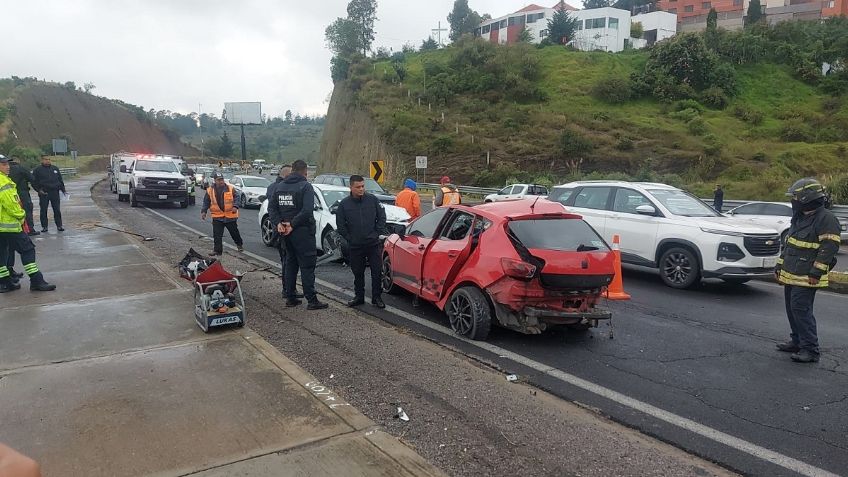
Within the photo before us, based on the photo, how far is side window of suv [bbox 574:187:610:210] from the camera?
10.8 m

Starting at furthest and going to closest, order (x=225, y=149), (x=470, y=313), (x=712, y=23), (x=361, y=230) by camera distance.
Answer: (x=225, y=149) → (x=712, y=23) → (x=361, y=230) → (x=470, y=313)

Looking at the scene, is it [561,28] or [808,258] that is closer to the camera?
[808,258]

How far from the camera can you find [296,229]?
7.28 m

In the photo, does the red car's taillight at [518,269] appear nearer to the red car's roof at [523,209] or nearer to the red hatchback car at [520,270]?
the red hatchback car at [520,270]

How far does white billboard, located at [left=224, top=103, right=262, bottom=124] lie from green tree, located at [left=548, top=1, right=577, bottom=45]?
4082cm

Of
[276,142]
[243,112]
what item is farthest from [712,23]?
[276,142]

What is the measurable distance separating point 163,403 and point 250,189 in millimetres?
20326

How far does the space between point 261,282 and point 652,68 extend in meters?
53.6

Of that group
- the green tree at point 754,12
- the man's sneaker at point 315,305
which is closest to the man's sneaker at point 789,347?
the man's sneaker at point 315,305

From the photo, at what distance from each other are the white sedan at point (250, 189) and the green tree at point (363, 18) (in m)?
63.7

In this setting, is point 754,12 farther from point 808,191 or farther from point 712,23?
point 808,191

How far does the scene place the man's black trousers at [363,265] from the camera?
7488 mm

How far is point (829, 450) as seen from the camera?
3.83m

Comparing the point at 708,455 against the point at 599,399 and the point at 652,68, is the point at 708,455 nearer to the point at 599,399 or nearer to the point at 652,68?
the point at 599,399
